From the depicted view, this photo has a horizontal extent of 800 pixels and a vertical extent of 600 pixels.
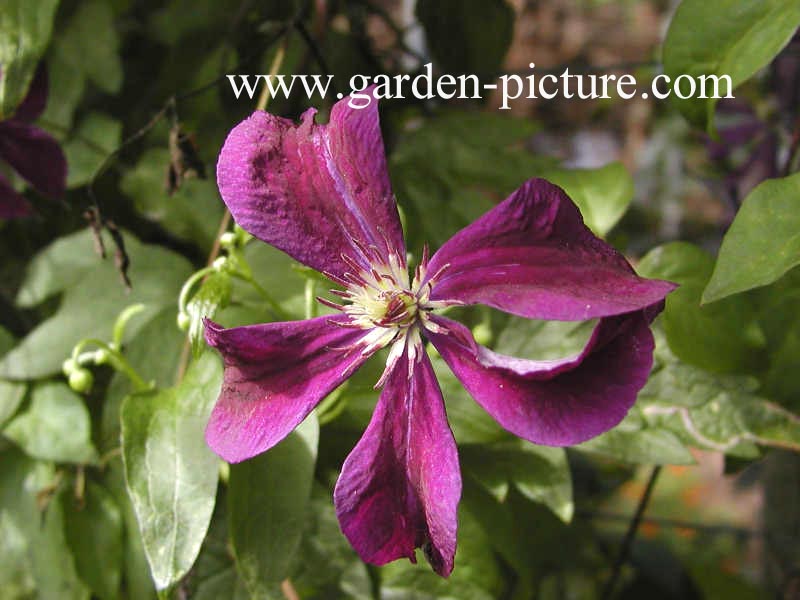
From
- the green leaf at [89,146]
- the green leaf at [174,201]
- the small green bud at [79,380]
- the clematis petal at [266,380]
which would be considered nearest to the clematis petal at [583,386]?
the clematis petal at [266,380]

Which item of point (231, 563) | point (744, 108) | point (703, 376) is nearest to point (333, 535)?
point (231, 563)

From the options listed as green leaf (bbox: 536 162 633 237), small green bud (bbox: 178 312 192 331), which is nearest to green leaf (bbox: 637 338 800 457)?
green leaf (bbox: 536 162 633 237)

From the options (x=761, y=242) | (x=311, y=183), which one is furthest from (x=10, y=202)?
(x=761, y=242)

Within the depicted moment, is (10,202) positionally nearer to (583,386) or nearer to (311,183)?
(311,183)

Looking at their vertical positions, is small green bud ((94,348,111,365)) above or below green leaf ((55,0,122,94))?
below

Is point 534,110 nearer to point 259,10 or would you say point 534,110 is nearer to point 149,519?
point 259,10

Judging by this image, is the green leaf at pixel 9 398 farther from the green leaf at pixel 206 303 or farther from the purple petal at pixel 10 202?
the green leaf at pixel 206 303

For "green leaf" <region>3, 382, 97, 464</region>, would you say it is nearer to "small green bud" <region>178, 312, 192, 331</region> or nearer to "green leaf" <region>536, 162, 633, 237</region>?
"small green bud" <region>178, 312, 192, 331</region>
